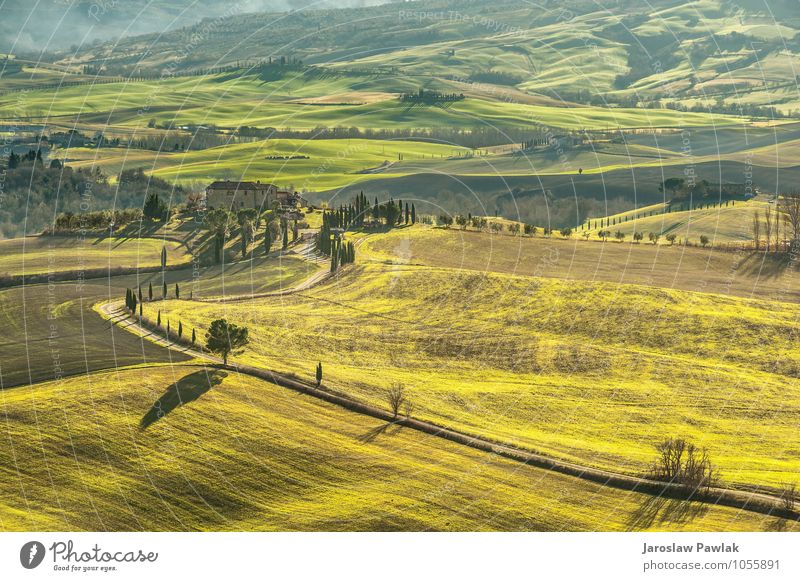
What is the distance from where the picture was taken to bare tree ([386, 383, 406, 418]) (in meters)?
88.8

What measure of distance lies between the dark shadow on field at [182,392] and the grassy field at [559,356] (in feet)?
25.5

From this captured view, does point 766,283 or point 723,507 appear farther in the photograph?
point 766,283

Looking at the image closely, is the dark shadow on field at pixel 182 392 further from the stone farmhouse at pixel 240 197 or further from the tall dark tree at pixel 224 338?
the stone farmhouse at pixel 240 197

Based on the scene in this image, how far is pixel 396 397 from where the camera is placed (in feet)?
295

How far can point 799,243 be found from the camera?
167375 millimetres

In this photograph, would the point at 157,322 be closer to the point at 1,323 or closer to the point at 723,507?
the point at 1,323

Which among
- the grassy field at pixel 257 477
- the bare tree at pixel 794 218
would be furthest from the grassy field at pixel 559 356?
the bare tree at pixel 794 218

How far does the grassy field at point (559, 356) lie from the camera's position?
3514 inches

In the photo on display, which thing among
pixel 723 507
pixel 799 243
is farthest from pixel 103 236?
pixel 723 507

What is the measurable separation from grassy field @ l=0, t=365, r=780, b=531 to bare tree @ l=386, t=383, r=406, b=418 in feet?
11.7

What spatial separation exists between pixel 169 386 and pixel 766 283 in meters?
93.6

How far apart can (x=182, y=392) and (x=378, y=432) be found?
17427mm

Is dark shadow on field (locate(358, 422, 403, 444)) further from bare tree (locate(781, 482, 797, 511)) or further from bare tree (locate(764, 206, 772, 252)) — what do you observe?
bare tree (locate(764, 206, 772, 252))

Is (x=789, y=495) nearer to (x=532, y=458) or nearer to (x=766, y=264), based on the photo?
(x=532, y=458)
